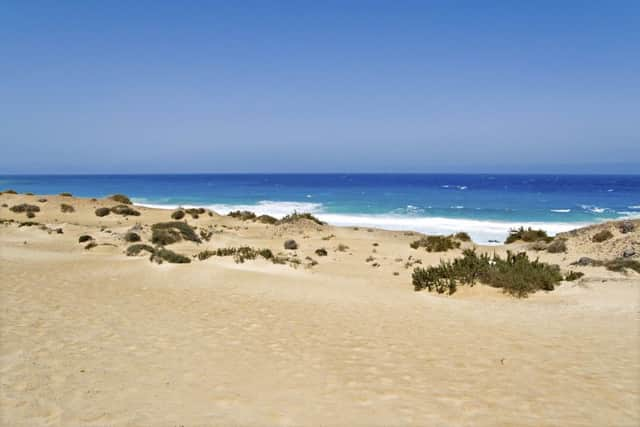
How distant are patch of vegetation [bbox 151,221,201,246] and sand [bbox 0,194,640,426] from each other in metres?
6.48

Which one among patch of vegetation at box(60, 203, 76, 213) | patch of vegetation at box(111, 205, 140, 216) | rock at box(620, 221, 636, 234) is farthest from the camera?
patch of vegetation at box(60, 203, 76, 213)

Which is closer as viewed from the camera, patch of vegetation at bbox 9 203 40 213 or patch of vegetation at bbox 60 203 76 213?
patch of vegetation at bbox 9 203 40 213

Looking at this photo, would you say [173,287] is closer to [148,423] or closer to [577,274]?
[148,423]

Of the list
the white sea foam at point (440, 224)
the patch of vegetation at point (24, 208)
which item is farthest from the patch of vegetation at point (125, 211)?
the white sea foam at point (440, 224)

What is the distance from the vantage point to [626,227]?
65.7 feet

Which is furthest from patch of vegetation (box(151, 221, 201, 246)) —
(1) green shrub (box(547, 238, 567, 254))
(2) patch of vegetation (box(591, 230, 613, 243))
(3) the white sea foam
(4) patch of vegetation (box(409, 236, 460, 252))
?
(3) the white sea foam

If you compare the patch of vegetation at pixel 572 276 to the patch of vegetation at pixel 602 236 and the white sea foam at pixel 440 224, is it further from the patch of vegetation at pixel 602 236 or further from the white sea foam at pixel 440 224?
the white sea foam at pixel 440 224

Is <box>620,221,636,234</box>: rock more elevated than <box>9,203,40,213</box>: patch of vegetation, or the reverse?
<box>620,221,636,234</box>: rock

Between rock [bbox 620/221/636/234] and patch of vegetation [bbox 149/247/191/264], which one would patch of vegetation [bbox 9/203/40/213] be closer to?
patch of vegetation [bbox 149/247/191/264]

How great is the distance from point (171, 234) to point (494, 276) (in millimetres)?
15442

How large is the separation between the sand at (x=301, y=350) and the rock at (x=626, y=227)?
6886mm

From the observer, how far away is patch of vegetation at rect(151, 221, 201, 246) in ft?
69.4

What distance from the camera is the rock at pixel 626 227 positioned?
1977cm

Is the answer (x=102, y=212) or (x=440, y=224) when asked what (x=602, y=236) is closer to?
(x=440, y=224)
